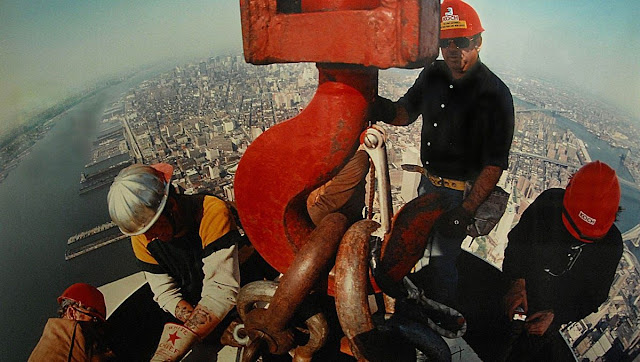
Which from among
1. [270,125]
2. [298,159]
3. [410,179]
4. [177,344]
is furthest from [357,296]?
[270,125]

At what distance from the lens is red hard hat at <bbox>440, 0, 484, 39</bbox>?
7.51 ft

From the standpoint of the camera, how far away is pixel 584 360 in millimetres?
4348

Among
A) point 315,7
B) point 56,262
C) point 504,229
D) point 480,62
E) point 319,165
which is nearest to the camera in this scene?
point 315,7

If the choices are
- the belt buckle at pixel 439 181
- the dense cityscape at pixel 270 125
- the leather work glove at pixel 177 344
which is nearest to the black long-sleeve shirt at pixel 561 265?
the belt buckle at pixel 439 181

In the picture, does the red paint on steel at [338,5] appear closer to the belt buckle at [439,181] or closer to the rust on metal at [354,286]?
the rust on metal at [354,286]

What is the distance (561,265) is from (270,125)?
3.48 m

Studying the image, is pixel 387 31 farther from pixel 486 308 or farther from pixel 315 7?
pixel 486 308

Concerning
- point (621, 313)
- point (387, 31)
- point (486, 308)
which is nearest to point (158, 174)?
point (387, 31)

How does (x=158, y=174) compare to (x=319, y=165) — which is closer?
(x=319, y=165)

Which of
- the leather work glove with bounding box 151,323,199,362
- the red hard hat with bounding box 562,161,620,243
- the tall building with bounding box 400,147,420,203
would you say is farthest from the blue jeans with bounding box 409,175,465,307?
the leather work glove with bounding box 151,323,199,362

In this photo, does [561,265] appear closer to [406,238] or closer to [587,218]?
[587,218]

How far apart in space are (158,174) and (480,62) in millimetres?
2203

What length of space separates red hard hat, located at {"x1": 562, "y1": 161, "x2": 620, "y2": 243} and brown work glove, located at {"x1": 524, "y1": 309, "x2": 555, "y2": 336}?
498 mm

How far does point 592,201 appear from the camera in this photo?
1.92 m
